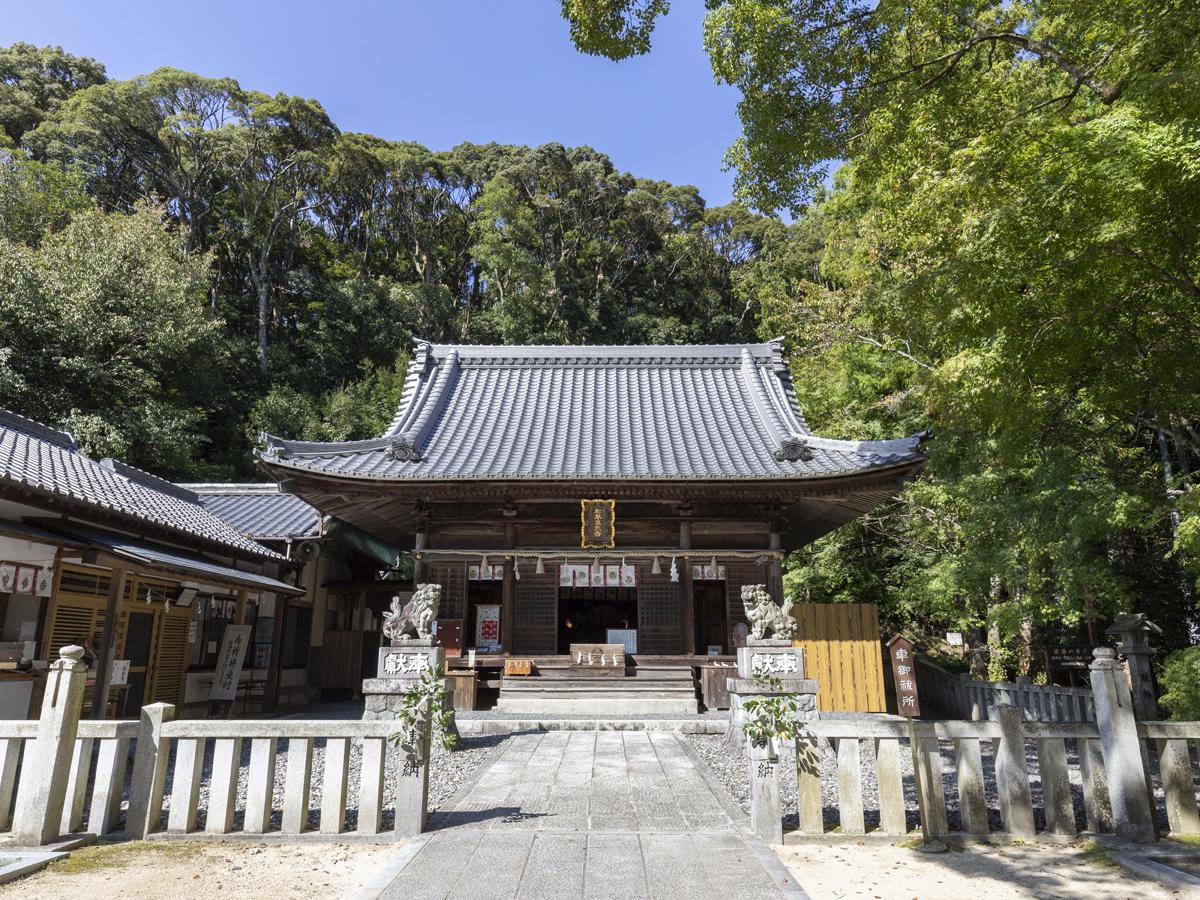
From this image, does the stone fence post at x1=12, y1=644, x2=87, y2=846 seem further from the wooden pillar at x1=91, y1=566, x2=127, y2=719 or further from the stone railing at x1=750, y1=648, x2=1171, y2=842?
the stone railing at x1=750, y1=648, x2=1171, y2=842

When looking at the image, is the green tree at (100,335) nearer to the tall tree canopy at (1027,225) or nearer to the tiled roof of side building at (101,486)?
the tiled roof of side building at (101,486)

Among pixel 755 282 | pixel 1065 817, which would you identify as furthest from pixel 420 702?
pixel 755 282

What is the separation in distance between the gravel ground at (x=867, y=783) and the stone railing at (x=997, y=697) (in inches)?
21.9

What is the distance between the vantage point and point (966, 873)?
14.2 feet

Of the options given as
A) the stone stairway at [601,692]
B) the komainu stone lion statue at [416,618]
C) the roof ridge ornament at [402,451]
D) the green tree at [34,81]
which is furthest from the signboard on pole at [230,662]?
the green tree at [34,81]

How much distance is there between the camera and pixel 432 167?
3834 cm

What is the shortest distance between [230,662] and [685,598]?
822cm

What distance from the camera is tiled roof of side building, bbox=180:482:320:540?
14781 millimetres

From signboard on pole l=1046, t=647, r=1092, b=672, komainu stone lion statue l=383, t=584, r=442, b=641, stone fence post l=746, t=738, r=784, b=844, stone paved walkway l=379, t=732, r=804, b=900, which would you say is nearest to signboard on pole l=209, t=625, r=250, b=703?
komainu stone lion statue l=383, t=584, r=442, b=641

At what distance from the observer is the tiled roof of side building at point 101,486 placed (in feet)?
28.8

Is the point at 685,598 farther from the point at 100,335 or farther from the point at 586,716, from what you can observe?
the point at 100,335

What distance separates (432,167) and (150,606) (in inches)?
1291

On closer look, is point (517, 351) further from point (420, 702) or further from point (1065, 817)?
point (1065, 817)

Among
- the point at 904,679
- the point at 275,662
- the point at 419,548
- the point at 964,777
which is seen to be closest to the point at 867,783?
the point at 964,777
